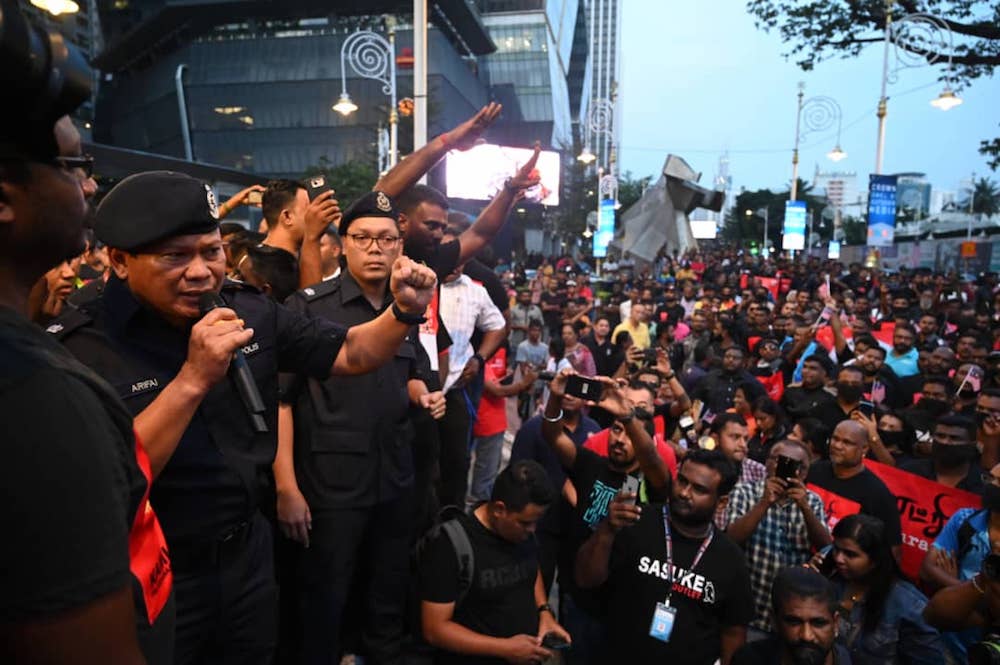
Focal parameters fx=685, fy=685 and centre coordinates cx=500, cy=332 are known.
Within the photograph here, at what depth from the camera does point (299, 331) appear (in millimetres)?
2494

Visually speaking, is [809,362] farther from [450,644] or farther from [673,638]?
[450,644]

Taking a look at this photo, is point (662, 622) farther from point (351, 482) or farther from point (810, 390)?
point (810, 390)

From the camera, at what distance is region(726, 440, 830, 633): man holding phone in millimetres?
3799

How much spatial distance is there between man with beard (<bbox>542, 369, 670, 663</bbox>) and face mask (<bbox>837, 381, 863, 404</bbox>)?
2.69 meters

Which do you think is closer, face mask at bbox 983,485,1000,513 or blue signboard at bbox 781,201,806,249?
face mask at bbox 983,485,1000,513

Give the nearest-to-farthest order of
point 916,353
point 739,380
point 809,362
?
point 809,362, point 739,380, point 916,353

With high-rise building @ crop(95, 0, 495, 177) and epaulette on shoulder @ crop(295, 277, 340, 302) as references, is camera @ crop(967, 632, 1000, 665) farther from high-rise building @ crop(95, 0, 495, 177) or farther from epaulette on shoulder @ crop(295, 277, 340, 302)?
high-rise building @ crop(95, 0, 495, 177)

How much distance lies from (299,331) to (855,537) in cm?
304

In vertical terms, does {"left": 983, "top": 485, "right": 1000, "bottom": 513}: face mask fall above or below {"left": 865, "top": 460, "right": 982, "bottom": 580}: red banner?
above

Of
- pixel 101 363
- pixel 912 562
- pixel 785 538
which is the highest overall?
pixel 101 363

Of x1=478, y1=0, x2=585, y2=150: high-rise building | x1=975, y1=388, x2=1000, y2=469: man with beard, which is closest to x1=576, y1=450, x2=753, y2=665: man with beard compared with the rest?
x1=975, y1=388, x2=1000, y2=469: man with beard

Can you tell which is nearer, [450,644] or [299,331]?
[299,331]

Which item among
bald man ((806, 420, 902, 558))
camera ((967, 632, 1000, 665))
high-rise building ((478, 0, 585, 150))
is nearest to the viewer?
camera ((967, 632, 1000, 665))

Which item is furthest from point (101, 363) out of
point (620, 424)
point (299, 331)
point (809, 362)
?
point (809, 362)
